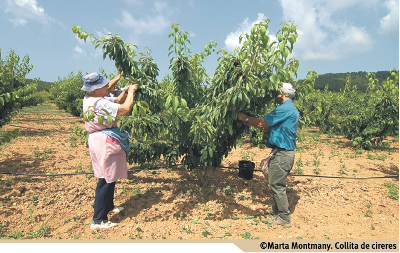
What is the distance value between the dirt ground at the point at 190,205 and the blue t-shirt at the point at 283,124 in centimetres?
115

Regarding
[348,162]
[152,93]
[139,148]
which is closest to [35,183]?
[139,148]

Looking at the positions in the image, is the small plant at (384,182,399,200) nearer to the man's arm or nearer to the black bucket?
the black bucket

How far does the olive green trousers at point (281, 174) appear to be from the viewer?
10.8 feet

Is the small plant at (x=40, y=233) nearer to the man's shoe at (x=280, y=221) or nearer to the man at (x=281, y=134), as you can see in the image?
the man at (x=281, y=134)

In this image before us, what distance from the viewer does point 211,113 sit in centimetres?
321

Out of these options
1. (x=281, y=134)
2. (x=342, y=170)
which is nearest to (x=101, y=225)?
(x=281, y=134)

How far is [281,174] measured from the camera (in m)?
3.33

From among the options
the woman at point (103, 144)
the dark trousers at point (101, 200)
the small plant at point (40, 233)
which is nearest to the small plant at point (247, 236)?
the woman at point (103, 144)

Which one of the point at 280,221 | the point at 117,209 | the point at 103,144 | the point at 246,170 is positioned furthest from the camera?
the point at 246,170

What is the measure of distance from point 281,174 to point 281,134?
0.52m

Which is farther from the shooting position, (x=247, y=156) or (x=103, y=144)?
(x=247, y=156)

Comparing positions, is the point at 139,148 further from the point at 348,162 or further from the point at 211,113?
the point at 348,162

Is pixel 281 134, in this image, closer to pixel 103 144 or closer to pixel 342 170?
pixel 103 144

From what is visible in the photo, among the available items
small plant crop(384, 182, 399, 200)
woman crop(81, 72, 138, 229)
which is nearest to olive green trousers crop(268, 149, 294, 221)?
woman crop(81, 72, 138, 229)
